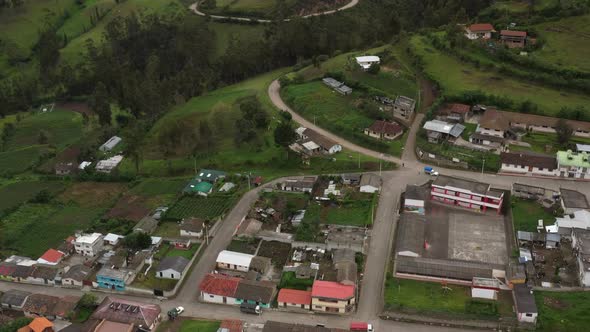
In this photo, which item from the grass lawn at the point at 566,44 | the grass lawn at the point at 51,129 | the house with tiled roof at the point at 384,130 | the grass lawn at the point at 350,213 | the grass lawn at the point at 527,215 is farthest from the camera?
the grass lawn at the point at 51,129

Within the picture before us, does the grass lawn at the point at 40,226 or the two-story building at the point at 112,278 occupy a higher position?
the two-story building at the point at 112,278

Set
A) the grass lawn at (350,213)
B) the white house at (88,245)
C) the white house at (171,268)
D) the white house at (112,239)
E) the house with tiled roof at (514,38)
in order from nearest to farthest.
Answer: the white house at (171,268)
the white house at (88,245)
the white house at (112,239)
the grass lawn at (350,213)
the house with tiled roof at (514,38)

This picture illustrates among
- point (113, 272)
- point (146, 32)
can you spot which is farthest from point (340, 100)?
point (146, 32)

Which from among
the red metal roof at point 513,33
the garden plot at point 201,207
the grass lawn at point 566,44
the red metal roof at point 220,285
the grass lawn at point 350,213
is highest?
the red metal roof at point 513,33

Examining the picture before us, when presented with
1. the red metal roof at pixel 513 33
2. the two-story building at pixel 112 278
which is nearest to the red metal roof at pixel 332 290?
the two-story building at pixel 112 278

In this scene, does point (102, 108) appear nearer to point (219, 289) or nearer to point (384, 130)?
point (384, 130)

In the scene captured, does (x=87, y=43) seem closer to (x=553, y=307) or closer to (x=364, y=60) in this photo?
(x=364, y=60)

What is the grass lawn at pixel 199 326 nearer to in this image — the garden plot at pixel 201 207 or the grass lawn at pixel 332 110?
the garden plot at pixel 201 207
